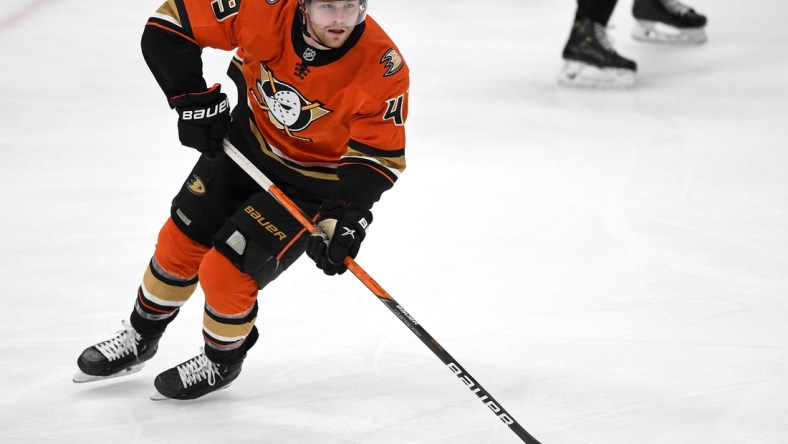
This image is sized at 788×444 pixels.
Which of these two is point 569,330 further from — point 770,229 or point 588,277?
point 770,229

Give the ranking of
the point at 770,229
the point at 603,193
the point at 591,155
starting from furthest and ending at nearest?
the point at 591,155 → the point at 603,193 → the point at 770,229

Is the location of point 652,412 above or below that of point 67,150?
above

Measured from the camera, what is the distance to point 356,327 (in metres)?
3.21

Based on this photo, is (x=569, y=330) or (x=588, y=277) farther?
(x=588, y=277)

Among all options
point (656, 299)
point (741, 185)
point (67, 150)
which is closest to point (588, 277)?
point (656, 299)

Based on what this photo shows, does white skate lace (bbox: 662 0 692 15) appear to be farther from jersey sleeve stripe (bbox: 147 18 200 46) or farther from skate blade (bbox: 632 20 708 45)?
jersey sleeve stripe (bbox: 147 18 200 46)

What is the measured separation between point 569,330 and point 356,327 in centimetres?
59

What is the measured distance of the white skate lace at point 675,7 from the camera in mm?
6094

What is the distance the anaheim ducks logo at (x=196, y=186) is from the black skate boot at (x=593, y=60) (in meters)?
3.05

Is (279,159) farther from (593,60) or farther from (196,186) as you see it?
(593,60)

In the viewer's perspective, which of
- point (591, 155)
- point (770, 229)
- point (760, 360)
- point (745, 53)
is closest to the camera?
point (760, 360)

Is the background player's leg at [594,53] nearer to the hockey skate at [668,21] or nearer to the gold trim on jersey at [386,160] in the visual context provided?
the hockey skate at [668,21]

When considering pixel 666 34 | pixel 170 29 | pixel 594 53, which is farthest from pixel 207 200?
pixel 666 34

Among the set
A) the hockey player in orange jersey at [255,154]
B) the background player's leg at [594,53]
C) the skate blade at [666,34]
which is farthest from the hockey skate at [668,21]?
the hockey player in orange jersey at [255,154]
